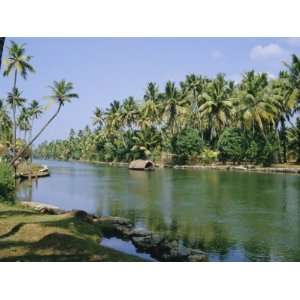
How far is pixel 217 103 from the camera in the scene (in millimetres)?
53531

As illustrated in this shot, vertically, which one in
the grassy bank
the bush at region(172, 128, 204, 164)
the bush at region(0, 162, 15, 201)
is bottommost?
the grassy bank

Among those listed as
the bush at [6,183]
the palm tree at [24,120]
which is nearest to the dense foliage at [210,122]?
the palm tree at [24,120]

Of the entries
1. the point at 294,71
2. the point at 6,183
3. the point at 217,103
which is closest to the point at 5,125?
the point at 217,103

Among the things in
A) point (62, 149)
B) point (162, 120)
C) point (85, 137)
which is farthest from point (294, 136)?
point (62, 149)

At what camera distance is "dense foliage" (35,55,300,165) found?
154 ft

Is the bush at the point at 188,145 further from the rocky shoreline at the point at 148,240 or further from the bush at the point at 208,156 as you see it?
the rocky shoreline at the point at 148,240

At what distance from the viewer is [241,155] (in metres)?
49.0

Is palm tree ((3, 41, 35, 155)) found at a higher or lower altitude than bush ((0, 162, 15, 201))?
higher

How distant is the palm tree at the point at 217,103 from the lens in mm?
53344

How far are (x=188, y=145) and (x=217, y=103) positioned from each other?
20.1 ft

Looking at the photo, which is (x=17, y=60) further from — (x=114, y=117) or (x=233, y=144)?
(x=114, y=117)

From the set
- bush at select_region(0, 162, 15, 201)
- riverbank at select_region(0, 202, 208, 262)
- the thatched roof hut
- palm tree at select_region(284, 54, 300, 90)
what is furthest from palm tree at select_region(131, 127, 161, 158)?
riverbank at select_region(0, 202, 208, 262)

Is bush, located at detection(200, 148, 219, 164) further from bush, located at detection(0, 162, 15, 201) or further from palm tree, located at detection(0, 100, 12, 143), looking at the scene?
bush, located at detection(0, 162, 15, 201)

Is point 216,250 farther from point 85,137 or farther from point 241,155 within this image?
point 85,137
